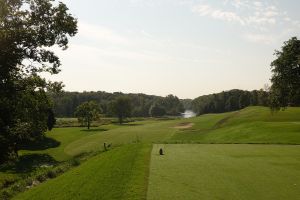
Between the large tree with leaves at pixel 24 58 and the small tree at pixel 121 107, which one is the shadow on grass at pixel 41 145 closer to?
the large tree with leaves at pixel 24 58

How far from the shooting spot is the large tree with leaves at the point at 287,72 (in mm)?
49719

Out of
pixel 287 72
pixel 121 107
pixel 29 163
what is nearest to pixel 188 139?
pixel 287 72

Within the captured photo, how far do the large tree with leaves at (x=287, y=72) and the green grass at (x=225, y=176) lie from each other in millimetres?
23205

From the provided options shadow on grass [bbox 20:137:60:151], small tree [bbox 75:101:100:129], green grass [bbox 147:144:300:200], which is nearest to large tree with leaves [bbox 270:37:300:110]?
green grass [bbox 147:144:300:200]

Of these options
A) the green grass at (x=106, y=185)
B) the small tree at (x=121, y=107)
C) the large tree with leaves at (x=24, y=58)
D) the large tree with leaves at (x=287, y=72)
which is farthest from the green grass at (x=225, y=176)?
the small tree at (x=121, y=107)

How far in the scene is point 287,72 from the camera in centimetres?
5041

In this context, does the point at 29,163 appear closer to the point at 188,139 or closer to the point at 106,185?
the point at 188,139

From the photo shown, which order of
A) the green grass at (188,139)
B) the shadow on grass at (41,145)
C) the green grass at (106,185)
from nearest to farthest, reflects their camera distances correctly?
the green grass at (106,185) → the green grass at (188,139) → the shadow on grass at (41,145)

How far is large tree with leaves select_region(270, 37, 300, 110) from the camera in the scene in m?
49.7

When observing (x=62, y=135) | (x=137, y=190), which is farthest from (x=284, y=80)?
(x=62, y=135)

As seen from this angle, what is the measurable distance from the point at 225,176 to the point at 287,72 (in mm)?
34580

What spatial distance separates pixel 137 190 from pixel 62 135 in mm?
75763

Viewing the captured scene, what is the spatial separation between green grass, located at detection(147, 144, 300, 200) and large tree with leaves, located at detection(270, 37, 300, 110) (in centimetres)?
2321

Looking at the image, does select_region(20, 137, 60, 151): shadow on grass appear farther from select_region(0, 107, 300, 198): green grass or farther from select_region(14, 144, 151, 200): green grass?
select_region(14, 144, 151, 200): green grass
